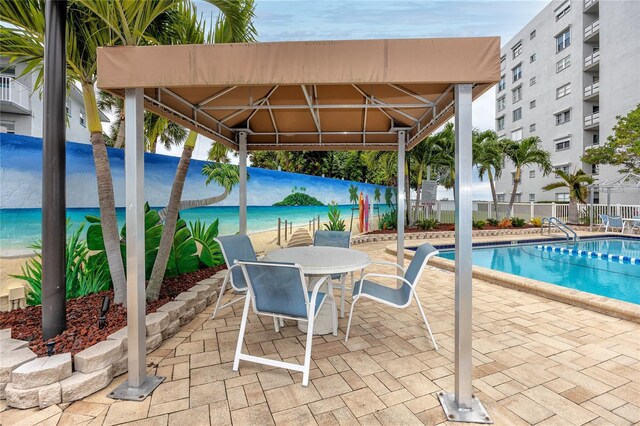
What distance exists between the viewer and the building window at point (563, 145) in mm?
20188

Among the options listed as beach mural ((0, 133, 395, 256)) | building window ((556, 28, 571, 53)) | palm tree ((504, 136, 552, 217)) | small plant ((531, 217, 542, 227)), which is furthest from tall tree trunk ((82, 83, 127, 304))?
building window ((556, 28, 571, 53))

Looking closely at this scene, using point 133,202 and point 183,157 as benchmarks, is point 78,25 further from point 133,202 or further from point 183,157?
point 133,202

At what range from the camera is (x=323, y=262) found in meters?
2.83

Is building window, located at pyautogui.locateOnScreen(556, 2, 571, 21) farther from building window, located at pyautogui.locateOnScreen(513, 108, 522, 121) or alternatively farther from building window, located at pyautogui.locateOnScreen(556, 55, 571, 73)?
building window, located at pyautogui.locateOnScreen(513, 108, 522, 121)

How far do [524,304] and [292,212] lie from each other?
531 centimetres

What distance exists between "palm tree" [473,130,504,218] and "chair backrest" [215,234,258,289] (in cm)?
1058

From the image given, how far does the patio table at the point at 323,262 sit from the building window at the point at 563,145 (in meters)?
24.0

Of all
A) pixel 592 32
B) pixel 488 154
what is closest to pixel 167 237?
pixel 488 154

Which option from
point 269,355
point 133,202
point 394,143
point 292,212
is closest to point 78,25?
point 133,202

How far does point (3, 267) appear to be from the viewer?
2928 millimetres

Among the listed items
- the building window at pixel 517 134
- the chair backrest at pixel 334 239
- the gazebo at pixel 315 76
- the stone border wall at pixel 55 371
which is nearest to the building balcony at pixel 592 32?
the building window at pixel 517 134

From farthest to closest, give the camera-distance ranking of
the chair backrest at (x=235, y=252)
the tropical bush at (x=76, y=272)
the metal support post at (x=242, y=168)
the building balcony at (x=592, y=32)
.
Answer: the building balcony at (x=592, y=32) → the metal support post at (x=242, y=168) → the chair backrest at (x=235, y=252) → the tropical bush at (x=76, y=272)

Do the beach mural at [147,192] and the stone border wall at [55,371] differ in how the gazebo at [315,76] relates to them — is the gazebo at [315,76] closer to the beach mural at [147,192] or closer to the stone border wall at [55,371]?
the stone border wall at [55,371]

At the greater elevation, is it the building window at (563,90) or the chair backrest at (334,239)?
the building window at (563,90)
